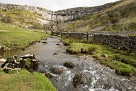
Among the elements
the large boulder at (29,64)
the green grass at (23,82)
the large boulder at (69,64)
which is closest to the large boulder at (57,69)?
the large boulder at (69,64)

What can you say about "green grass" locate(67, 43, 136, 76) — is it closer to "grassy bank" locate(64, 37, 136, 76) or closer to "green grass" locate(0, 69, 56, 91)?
"grassy bank" locate(64, 37, 136, 76)

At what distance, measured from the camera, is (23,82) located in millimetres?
33250

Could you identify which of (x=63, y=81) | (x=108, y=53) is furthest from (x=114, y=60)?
(x=63, y=81)

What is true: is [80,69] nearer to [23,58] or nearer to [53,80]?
[53,80]

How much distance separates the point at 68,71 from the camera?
4384 cm

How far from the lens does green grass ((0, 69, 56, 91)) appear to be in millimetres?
31344

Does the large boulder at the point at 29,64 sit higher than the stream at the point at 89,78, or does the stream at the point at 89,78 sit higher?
the large boulder at the point at 29,64

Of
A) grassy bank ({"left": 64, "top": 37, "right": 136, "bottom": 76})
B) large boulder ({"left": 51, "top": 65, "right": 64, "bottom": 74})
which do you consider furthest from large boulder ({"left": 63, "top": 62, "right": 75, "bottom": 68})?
grassy bank ({"left": 64, "top": 37, "right": 136, "bottom": 76})

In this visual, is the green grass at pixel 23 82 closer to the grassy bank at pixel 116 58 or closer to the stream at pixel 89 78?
the stream at pixel 89 78

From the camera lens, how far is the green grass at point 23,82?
31.3 m

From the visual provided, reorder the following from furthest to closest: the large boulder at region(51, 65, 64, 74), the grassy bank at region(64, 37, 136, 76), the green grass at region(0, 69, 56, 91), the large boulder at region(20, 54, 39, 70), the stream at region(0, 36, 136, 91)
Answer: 1. the grassy bank at region(64, 37, 136, 76)
2. the large boulder at region(20, 54, 39, 70)
3. the large boulder at region(51, 65, 64, 74)
4. the stream at region(0, 36, 136, 91)
5. the green grass at region(0, 69, 56, 91)

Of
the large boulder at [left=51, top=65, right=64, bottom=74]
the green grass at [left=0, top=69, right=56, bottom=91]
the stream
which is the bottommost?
the stream

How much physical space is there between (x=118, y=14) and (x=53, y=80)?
108003 millimetres

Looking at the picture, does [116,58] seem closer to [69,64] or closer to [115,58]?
[115,58]
